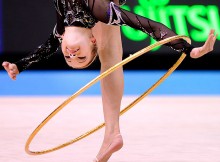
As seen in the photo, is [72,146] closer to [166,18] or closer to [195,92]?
[195,92]

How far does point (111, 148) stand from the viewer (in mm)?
2871

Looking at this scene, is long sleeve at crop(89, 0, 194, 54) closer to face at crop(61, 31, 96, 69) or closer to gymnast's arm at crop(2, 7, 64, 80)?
face at crop(61, 31, 96, 69)

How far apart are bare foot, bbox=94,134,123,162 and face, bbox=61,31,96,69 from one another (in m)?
0.38

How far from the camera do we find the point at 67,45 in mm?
2732

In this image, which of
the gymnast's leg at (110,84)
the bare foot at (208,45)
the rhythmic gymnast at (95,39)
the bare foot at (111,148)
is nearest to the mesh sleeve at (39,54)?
the rhythmic gymnast at (95,39)

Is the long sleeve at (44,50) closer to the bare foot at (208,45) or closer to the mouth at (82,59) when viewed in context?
the mouth at (82,59)

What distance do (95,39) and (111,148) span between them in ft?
1.62

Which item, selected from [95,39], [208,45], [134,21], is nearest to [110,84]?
[95,39]

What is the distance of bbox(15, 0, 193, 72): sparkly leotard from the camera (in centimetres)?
254

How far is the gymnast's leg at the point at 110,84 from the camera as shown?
9.53 feet

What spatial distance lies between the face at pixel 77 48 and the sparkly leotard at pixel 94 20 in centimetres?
6

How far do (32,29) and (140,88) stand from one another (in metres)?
1.96

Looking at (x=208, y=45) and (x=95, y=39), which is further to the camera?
(x=95, y=39)

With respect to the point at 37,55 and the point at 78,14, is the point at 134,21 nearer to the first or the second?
the point at 78,14
